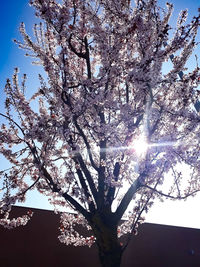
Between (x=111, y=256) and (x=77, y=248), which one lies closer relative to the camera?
(x=111, y=256)

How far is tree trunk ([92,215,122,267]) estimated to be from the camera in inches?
192

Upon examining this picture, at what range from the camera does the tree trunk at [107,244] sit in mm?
4879

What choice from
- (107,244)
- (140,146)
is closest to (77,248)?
(107,244)

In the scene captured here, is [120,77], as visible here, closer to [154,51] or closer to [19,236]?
[154,51]

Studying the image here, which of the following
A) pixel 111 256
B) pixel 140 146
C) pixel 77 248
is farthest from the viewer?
pixel 77 248

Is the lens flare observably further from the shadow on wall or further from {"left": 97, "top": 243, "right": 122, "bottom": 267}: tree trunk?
the shadow on wall

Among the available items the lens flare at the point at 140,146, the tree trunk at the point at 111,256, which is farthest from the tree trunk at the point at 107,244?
the lens flare at the point at 140,146

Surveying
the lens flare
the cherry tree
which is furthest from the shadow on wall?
the lens flare

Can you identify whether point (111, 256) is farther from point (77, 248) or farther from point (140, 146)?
point (77, 248)

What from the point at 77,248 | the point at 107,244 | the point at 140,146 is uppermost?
the point at 140,146

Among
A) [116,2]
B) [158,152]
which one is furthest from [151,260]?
[116,2]

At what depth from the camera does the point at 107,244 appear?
4977mm

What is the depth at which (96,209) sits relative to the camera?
212 inches

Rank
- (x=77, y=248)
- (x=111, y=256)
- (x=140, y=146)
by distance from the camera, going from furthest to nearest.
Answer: (x=77, y=248)
(x=140, y=146)
(x=111, y=256)
